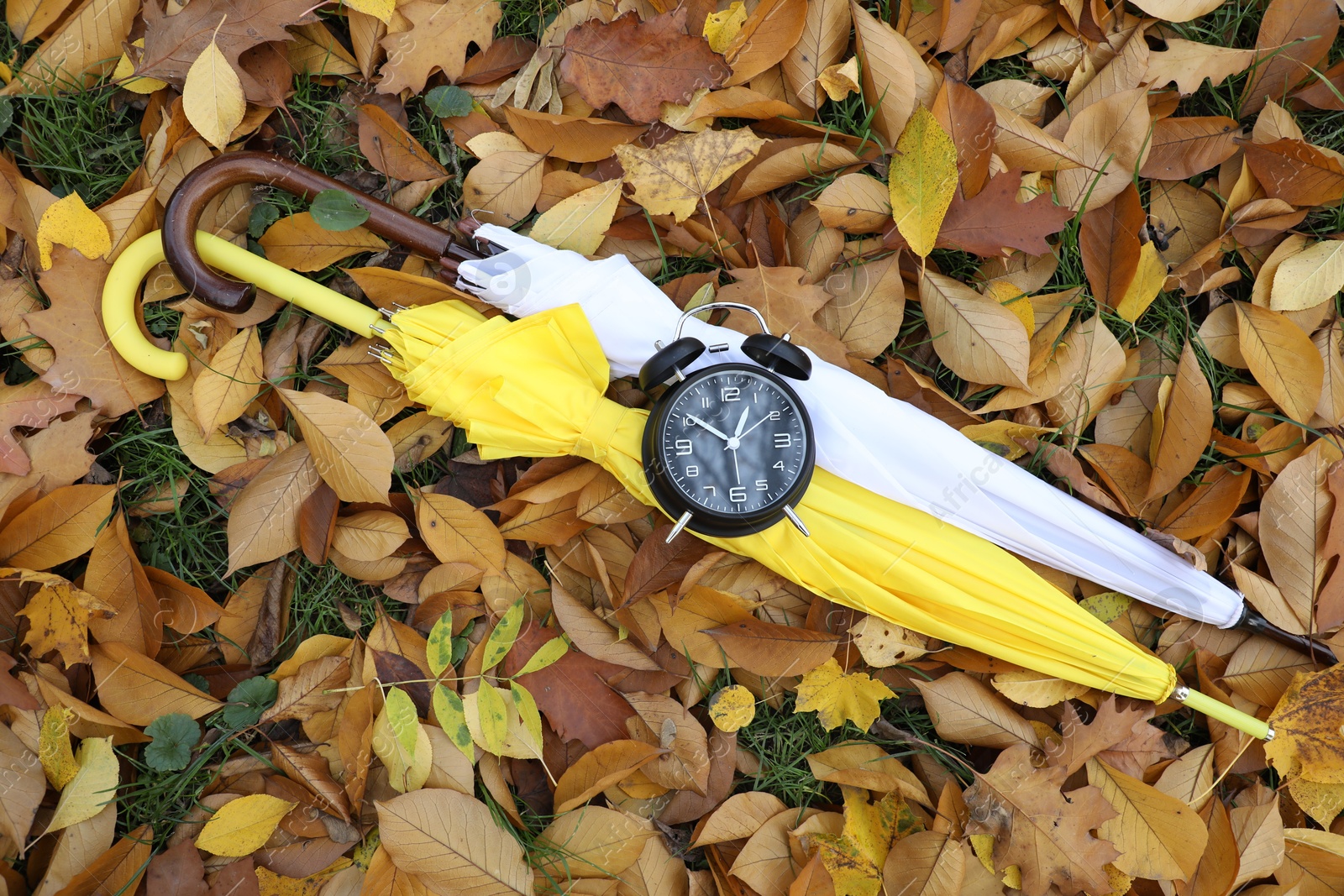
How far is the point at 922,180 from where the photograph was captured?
1953 millimetres

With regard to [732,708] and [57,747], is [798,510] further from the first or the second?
[57,747]

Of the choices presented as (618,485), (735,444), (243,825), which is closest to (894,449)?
(735,444)

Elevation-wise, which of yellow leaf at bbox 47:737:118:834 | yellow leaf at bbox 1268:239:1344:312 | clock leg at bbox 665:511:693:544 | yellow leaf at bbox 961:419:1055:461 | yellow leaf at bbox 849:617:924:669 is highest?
yellow leaf at bbox 1268:239:1344:312

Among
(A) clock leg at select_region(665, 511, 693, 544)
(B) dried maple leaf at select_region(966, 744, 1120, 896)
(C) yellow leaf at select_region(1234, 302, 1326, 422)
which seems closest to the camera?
(A) clock leg at select_region(665, 511, 693, 544)

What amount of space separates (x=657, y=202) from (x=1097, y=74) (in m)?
1.14

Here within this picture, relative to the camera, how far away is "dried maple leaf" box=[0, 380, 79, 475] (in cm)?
196

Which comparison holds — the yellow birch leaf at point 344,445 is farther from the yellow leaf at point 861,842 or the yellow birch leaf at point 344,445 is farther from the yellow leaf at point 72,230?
the yellow leaf at point 861,842

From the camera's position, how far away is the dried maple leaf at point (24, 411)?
1.96 m

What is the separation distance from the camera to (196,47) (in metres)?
1.99

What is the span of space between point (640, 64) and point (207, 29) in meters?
1.01

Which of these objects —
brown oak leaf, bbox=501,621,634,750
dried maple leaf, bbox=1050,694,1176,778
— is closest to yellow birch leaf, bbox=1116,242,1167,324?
dried maple leaf, bbox=1050,694,1176,778

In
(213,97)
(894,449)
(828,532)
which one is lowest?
(828,532)

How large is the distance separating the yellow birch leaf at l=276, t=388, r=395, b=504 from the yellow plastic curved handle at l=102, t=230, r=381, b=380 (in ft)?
0.63

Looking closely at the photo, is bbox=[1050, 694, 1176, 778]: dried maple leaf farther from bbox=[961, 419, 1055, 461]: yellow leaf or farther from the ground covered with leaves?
bbox=[961, 419, 1055, 461]: yellow leaf
